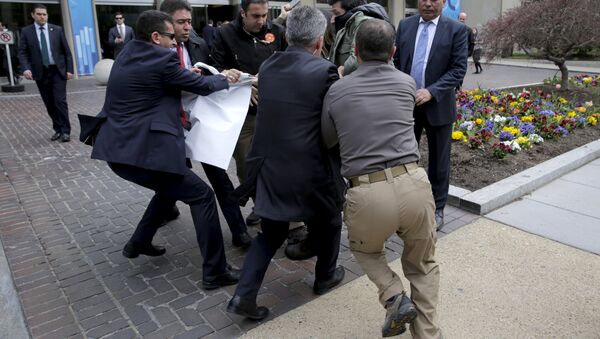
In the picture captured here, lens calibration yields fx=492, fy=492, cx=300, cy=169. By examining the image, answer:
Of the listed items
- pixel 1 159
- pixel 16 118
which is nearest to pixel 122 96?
pixel 1 159

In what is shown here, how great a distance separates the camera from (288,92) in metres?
2.78

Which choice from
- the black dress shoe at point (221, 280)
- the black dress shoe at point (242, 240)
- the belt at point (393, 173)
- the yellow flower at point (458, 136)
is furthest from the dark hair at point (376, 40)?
the yellow flower at point (458, 136)

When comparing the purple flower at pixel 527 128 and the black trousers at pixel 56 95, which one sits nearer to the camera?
the purple flower at pixel 527 128

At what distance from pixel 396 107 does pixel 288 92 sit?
0.62m

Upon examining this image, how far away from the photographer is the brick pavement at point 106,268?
3.09m

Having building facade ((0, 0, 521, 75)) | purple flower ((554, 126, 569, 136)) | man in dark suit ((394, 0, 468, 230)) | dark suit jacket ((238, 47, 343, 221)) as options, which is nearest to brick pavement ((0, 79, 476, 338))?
man in dark suit ((394, 0, 468, 230))

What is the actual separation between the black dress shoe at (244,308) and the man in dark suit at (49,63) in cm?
600

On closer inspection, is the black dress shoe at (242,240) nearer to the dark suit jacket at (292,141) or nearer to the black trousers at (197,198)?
the black trousers at (197,198)

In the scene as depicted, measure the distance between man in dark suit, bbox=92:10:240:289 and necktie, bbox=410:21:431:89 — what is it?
183cm

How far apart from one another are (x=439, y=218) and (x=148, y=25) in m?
2.91

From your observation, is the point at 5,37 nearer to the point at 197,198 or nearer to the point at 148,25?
the point at 148,25

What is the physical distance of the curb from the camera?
4.78m

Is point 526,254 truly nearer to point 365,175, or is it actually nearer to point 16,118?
point 365,175

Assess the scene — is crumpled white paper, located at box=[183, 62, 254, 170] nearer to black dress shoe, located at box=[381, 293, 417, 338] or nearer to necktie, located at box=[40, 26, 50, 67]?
black dress shoe, located at box=[381, 293, 417, 338]
